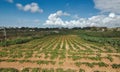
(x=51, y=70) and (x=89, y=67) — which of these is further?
(x=89, y=67)

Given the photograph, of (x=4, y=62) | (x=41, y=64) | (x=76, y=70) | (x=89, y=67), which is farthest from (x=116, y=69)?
(x=4, y=62)

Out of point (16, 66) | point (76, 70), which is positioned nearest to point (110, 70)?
point (76, 70)

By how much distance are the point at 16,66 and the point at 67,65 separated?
4927mm

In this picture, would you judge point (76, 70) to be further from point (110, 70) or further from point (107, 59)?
point (107, 59)

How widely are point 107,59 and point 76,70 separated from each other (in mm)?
5762

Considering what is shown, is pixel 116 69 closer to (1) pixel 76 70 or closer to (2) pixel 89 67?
(2) pixel 89 67

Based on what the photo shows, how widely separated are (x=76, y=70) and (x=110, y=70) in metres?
3.14

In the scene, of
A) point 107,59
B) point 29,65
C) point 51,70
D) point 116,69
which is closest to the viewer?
point 51,70

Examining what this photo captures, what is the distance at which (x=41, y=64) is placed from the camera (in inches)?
573

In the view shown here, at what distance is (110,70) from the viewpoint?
13203 mm

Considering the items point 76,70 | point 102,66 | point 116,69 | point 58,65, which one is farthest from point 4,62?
point 116,69

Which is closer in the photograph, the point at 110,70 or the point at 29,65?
the point at 110,70

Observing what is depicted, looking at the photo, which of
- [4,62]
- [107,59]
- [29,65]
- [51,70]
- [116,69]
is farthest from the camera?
[107,59]

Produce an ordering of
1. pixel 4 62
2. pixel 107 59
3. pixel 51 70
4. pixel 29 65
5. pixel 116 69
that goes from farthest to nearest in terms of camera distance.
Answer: pixel 107 59 → pixel 4 62 → pixel 29 65 → pixel 116 69 → pixel 51 70
